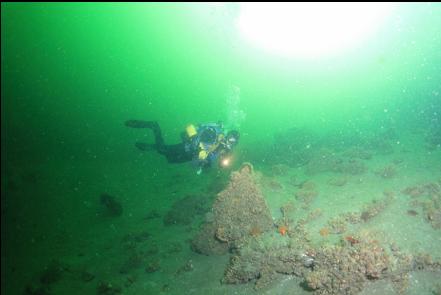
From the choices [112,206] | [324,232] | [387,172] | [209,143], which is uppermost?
[209,143]

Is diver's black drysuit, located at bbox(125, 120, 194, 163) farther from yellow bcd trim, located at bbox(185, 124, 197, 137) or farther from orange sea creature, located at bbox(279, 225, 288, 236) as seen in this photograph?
orange sea creature, located at bbox(279, 225, 288, 236)

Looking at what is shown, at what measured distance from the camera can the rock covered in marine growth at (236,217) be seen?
26.1 ft

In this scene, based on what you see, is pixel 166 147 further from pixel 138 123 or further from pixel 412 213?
pixel 412 213

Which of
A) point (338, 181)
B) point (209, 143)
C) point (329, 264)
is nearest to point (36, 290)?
point (209, 143)

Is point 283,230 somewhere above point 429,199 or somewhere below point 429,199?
below

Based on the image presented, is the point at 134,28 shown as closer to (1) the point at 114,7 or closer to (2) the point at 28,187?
(1) the point at 114,7

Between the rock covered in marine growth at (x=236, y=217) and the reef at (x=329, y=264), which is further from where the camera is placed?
the rock covered in marine growth at (x=236, y=217)

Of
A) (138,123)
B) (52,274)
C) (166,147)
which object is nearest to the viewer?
(52,274)

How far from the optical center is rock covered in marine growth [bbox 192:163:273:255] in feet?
26.1

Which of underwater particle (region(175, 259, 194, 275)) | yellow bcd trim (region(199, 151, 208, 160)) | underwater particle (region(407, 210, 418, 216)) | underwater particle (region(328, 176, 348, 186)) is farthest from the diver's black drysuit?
underwater particle (region(407, 210, 418, 216))

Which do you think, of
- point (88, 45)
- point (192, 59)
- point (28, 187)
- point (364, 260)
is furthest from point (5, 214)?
point (192, 59)

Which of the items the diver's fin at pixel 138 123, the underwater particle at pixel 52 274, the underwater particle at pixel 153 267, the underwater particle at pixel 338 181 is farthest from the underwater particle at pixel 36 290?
the underwater particle at pixel 338 181

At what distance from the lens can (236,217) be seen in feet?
26.6

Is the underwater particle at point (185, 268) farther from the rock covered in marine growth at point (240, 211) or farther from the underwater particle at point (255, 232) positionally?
the underwater particle at point (255, 232)
